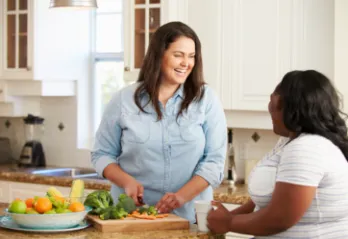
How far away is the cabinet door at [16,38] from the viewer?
5320mm

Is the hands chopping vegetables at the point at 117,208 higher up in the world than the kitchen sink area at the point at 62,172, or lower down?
higher up

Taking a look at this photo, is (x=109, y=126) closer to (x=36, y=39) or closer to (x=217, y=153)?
(x=217, y=153)

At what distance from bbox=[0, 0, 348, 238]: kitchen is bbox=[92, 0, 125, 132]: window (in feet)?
0.15

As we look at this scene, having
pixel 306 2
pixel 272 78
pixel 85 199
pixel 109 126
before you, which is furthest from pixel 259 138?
pixel 85 199

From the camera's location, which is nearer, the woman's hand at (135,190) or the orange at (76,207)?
the orange at (76,207)

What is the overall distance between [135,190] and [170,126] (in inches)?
11.8

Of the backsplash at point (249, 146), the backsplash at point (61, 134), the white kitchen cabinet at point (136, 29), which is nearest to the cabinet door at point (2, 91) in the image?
the backsplash at point (61, 134)

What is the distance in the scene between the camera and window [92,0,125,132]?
18.3 feet

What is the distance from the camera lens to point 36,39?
5258 mm

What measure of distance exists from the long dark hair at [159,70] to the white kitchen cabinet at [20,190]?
1.87 meters

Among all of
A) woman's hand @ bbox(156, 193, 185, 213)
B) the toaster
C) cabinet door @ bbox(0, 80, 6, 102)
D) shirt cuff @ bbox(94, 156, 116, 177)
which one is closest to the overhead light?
shirt cuff @ bbox(94, 156, 116, 177)

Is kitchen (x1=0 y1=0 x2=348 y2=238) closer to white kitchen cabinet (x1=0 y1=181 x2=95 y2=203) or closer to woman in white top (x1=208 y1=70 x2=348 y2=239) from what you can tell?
white kitchen cabinet (x1=0 y1=181 x2=95 y2=203)

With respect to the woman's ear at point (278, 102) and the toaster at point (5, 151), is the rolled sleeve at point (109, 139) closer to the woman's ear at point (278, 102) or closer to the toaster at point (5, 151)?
the woman's ear at point (278, 102)

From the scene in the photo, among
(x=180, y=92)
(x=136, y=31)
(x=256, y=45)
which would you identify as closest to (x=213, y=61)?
(x=256, y=45)
